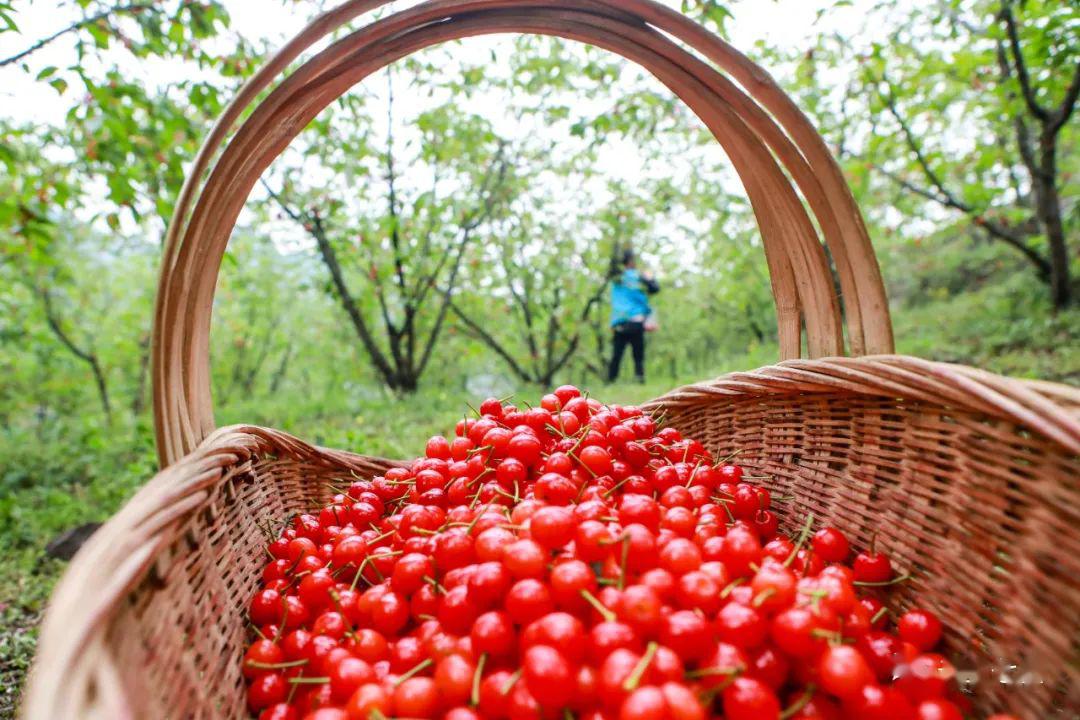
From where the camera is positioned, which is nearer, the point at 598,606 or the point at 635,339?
the point at 598,606

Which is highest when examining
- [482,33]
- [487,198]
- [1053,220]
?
[487,198]

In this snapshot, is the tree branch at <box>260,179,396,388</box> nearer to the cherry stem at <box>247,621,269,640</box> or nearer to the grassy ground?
the grassy ground

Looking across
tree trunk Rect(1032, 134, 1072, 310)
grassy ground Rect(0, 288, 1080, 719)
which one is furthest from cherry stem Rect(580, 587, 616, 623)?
tree trunk Rect(1032, 134, 1072, 310)

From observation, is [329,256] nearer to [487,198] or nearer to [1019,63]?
[487,198]

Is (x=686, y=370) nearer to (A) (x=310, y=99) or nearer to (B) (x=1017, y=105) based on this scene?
(B) (x=1017, y=105)

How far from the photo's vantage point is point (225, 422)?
5.29m

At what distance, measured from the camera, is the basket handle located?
1.15 meters

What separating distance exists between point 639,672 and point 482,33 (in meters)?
1.31

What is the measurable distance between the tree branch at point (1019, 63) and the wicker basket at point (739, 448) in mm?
3373

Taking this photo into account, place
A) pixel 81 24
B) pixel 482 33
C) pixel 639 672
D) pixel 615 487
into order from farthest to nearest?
pixel 81 24
pixel 482 33
pixel 615 487
pixel 639 672

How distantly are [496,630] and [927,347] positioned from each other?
20.3 ft

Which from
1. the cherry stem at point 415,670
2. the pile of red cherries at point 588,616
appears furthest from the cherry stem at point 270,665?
the cherry stem at point 415,670

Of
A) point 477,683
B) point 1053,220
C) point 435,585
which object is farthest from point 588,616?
point 1053,220

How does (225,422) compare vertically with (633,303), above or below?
below
